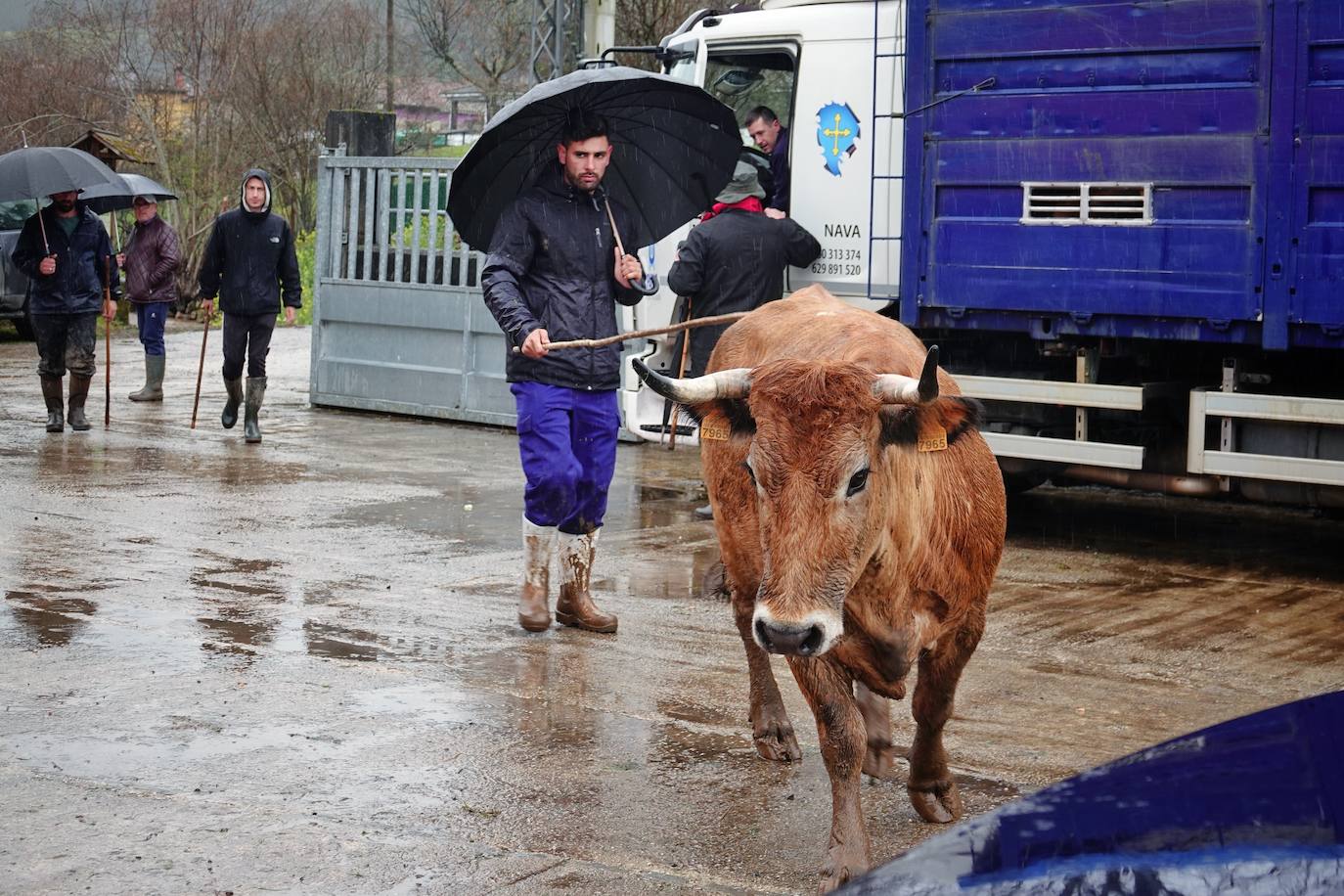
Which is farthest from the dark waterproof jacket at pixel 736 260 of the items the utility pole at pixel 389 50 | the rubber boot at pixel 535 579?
the utility pole at pixel 389 50

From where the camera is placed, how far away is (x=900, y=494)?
4.76m

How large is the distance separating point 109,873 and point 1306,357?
6.83 meters

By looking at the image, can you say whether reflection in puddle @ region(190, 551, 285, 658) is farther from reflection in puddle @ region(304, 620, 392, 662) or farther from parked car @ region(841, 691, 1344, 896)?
parked car @ region(841, 691, 1344, 896)

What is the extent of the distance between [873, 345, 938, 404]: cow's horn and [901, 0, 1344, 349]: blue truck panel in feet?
15.4

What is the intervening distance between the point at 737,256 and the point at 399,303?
5.76 m

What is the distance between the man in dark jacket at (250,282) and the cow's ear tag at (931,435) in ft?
32.2

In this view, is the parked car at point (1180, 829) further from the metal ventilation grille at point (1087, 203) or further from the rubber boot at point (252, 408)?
the rubber boot at point (252, 408)

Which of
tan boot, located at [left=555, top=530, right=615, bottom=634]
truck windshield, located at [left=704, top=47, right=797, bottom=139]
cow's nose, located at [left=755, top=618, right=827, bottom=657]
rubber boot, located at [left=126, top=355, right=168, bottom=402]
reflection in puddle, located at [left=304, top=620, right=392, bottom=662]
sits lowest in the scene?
reflection in puddle, located at [left=304, top=620, right=392, bottom=662]

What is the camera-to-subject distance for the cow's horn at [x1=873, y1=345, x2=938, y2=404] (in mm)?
4453

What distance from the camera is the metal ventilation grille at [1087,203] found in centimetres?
912

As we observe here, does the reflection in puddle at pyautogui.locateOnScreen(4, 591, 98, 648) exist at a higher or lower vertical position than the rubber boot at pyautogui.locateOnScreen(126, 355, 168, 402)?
lower

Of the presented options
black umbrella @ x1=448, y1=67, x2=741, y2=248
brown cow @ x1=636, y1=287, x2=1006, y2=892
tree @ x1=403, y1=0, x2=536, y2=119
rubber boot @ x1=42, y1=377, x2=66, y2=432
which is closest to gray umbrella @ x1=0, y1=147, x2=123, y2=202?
rubber boot @ x1=42, y1=377, x2=66, y2=432

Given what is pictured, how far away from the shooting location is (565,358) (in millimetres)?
7438

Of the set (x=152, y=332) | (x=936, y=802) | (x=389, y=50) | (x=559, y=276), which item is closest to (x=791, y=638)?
(x=936, y=802)
